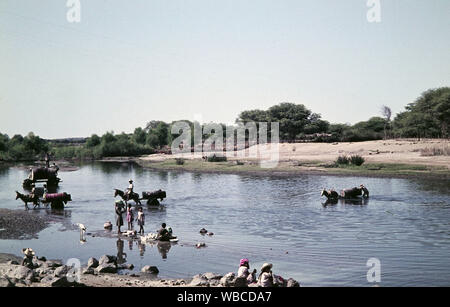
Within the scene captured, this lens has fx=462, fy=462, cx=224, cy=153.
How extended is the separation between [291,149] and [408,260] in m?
67.6

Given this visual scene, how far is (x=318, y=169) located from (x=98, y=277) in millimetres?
49670

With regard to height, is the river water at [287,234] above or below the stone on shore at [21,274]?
below

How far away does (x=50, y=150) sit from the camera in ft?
470

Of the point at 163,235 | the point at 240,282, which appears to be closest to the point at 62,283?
the point at 240,282

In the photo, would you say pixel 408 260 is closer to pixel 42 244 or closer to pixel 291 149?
pixel 42 244

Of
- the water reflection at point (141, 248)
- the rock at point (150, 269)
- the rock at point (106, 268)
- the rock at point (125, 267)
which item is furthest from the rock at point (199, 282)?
the water reflection at point (141, 248)

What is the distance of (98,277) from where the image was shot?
17.7 m

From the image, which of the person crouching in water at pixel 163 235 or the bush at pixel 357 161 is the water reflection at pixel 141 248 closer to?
the person crouching in water at pixel 163 235

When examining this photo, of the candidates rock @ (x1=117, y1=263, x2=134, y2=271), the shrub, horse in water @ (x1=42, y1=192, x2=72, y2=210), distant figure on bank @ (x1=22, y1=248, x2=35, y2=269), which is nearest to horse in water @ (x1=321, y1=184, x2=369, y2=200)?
horse in water @ (x1=42, y1=192, x2=72, y2=210)

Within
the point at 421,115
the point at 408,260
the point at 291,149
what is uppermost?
the point at 421,115

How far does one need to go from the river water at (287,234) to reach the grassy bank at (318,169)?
578cm

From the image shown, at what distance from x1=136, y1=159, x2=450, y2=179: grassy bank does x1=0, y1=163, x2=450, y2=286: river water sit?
578 centimetres

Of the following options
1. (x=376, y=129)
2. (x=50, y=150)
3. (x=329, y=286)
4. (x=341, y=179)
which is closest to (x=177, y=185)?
(x=341, y=179)

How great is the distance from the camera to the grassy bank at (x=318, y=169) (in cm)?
5322
